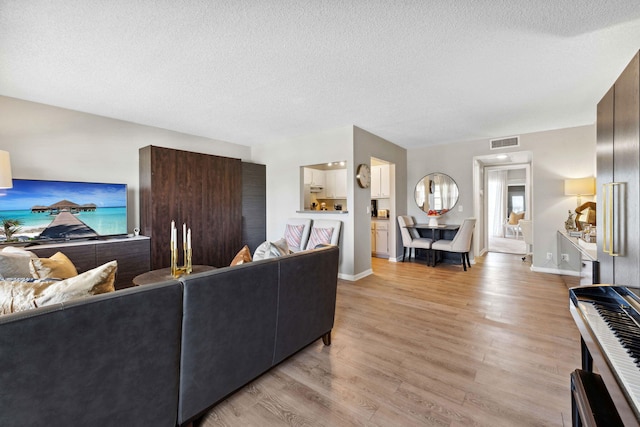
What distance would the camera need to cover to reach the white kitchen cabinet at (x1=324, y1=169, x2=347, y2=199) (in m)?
6.33

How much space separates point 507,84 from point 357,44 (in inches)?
72.1

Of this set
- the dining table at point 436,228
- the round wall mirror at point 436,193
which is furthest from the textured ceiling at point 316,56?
the dining table at point 436,228

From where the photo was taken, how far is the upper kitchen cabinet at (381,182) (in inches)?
237

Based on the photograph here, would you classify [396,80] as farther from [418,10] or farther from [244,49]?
[244,49]

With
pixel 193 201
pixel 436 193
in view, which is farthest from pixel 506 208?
pixel 193 201

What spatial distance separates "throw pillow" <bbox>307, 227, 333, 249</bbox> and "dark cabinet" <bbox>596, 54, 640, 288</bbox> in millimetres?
3051

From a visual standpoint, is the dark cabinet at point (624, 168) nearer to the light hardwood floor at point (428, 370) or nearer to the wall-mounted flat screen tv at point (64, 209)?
the light hardwood floor at point (428, 370)

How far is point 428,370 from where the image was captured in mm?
1960

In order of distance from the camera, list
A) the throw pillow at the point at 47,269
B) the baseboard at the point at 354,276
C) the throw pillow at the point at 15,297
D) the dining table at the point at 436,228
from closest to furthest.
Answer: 1. the throw pillow at the point at 15,297
2. the throw pillow at the point at 47,269
3. the baseboard at the point at 354,276
4. the dining table at the point at 436,228

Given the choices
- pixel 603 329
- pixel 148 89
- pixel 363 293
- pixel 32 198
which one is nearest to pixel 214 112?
pixel 148 89

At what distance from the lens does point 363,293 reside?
12.1 ft

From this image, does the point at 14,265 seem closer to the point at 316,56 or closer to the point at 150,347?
the point at 150,347

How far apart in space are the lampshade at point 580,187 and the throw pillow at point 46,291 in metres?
5.72

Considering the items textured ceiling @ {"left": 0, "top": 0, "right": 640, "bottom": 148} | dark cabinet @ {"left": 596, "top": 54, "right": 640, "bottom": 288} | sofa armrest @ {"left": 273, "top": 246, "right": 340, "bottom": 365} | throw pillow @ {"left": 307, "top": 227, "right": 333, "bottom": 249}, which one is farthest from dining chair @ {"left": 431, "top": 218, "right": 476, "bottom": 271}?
sofa armrest @ {"left": 273, "top": 246, "right": 340, "bottom": 365}
